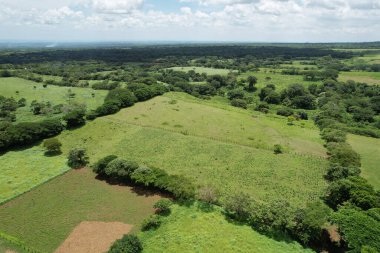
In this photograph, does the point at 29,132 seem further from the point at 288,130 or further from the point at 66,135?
the point at 288,130

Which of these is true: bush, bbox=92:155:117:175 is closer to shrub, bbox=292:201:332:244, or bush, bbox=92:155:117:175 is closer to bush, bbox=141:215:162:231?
bush, bbox=141:215:162:231

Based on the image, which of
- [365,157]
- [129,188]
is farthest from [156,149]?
[365,157]

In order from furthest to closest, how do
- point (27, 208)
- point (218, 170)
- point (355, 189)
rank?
point (218, 170) < point (27, 208) < point (355, 189)

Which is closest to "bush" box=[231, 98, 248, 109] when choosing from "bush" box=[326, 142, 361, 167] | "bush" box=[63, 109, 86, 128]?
"bush" box=[326, 142, 361, 167]

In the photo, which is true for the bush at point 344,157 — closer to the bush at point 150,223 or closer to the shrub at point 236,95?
the bush at point 150,223

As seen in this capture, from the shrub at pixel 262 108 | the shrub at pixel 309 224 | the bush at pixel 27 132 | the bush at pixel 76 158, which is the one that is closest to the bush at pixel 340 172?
the shrub at pixel 309 224

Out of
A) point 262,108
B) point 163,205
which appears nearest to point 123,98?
point 262,108
